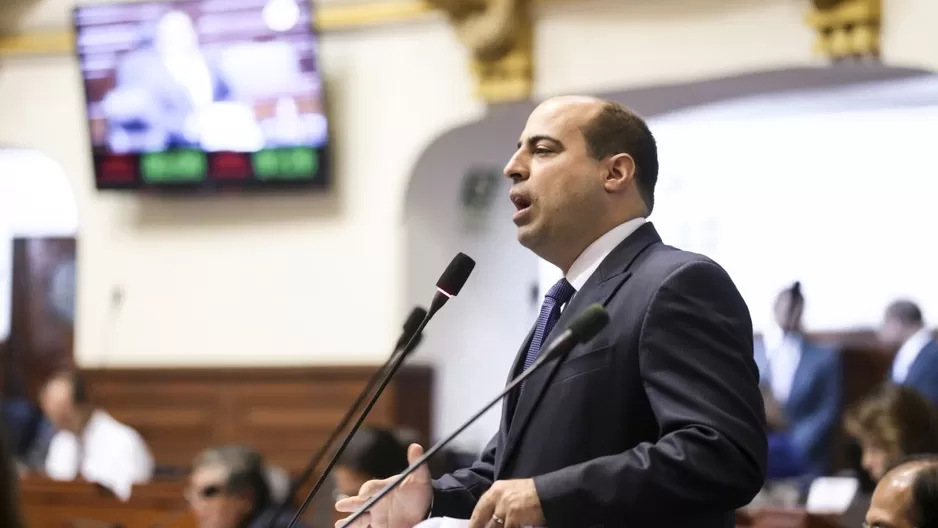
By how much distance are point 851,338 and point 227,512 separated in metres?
5.49

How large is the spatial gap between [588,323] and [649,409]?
8.2 inches

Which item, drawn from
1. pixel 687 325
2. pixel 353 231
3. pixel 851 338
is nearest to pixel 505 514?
pixel 687 325

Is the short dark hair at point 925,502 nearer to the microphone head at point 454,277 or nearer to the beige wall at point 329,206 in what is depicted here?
the microphone head at point 454,277

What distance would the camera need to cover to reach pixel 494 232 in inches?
289

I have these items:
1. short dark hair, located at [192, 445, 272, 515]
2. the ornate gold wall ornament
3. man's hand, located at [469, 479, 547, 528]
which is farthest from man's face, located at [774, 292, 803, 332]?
man's hand, located at [469, 479, 547, 528]

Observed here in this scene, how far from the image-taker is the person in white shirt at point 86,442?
21.5 ft

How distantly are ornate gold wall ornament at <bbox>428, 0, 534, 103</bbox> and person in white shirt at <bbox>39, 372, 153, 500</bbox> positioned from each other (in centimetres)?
254

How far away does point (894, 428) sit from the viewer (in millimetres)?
4270


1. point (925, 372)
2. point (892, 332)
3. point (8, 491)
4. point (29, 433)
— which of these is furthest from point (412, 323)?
point (29, 433)

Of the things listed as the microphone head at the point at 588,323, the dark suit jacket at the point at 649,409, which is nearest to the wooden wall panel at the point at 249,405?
the dark suit jacket at the point at 649,409

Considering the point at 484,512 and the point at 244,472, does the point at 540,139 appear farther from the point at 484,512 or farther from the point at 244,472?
the point at 244,472

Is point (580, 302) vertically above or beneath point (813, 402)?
above

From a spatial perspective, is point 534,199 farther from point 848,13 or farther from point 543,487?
point 848,13

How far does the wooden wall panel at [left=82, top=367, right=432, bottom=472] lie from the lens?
680 centimetres
